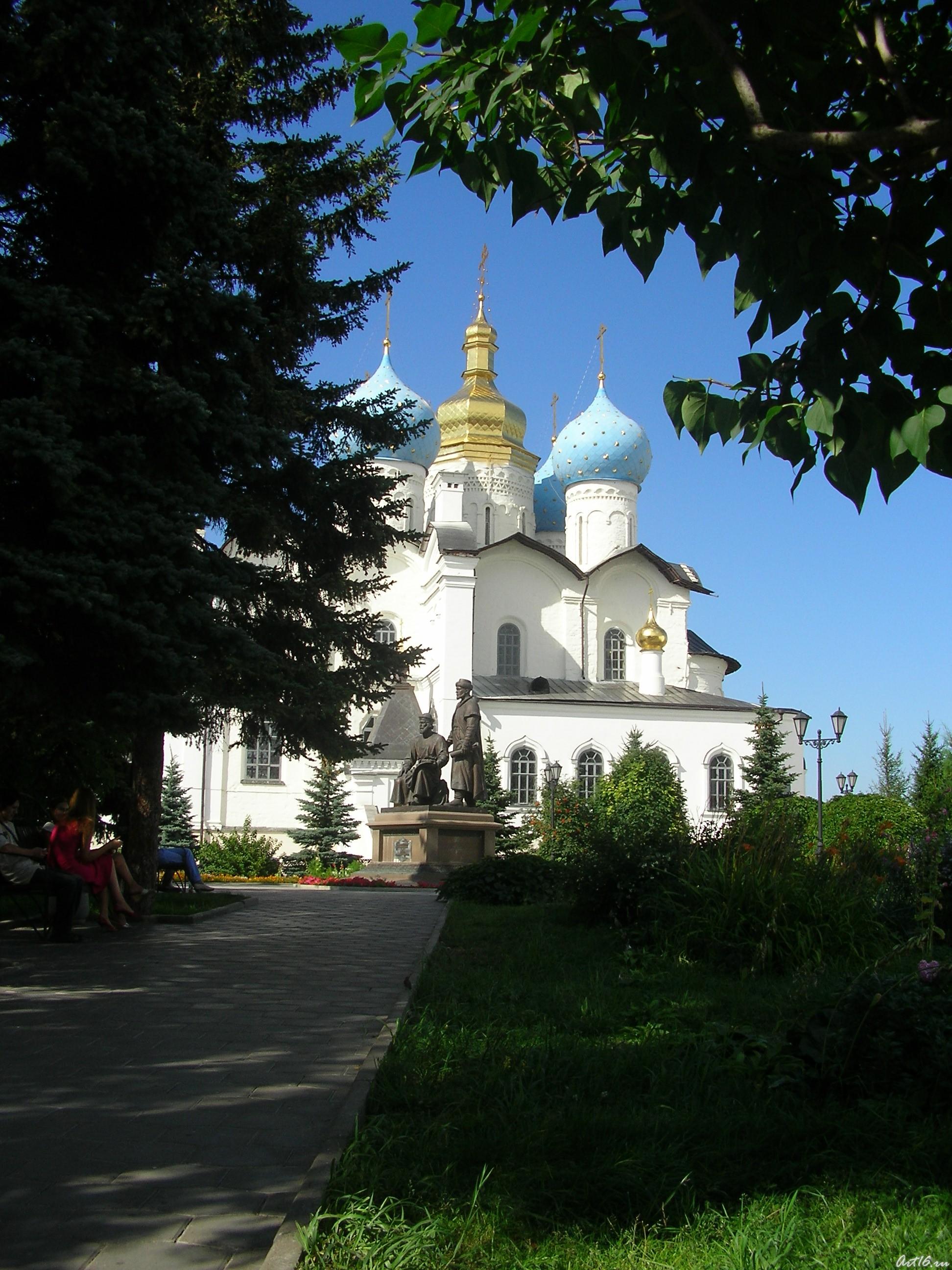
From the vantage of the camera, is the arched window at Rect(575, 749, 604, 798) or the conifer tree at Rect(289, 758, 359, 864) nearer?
the conifer tree at Rect(289, 758, 359, 864)

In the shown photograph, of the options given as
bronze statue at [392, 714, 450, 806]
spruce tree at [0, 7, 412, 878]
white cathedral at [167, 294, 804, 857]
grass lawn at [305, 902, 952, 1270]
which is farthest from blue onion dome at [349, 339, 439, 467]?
grass lawn at [305, 902, 952, 1270]

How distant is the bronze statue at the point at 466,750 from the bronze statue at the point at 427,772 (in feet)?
1.27

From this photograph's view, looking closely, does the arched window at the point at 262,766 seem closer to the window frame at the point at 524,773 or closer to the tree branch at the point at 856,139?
the window frame at the point at 524,773

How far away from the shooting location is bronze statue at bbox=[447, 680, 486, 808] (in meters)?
20.7

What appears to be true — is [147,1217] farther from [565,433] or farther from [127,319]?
[565,433]

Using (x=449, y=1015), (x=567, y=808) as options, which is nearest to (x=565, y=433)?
(x=567, y=808)

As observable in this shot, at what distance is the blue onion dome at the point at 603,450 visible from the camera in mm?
48500

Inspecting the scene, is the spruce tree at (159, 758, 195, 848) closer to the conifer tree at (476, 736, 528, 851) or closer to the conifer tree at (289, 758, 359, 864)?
the conifer tree at (289, 758, 359, 864)

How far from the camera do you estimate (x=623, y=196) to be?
4.30 meters

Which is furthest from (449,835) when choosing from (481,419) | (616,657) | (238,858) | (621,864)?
(481,419)

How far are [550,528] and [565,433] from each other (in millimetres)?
4624

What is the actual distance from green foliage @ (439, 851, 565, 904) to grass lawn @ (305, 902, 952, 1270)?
753 centimetres

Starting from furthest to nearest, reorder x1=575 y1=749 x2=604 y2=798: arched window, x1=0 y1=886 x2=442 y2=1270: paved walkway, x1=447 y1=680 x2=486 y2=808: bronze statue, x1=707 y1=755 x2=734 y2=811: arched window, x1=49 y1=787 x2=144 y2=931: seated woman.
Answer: x1=707 y1=755 x2=734 y2=811: arched window → x1=575 y1=749 x2=604 y2=798: arched window → x1=447 y1=680 x2=486 y2=808: bronze statue → x1=49 y1=787 x2=144 y2=931: seated woman → x1=0 y1=886 x2=442 y2=1270: paved walkway

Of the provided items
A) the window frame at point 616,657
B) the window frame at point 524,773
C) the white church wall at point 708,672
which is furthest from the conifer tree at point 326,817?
the white church wall at point 708,672
